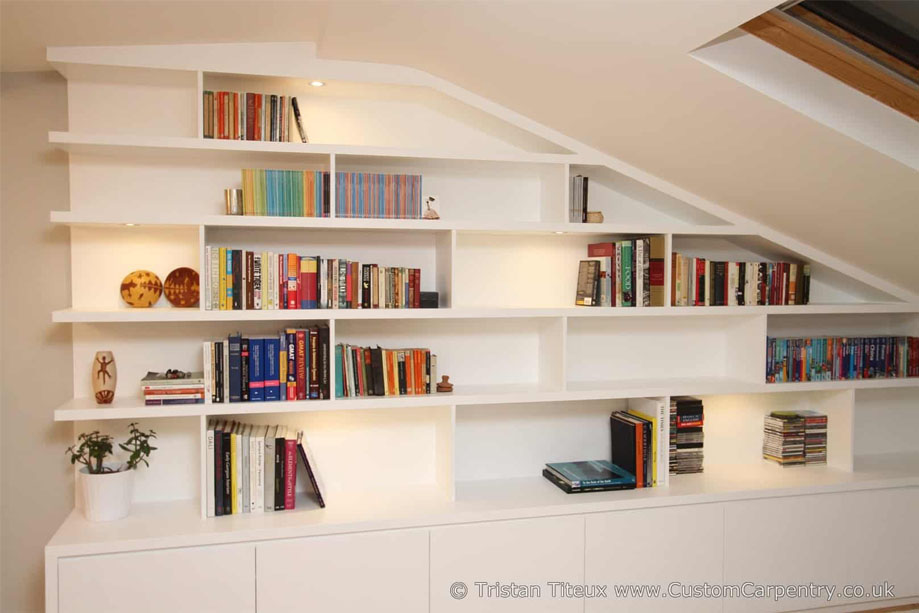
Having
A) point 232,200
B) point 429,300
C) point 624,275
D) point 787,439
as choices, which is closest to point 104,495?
point 232,200

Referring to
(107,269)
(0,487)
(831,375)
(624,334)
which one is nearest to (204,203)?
(107,269)

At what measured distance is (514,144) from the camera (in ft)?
10.2

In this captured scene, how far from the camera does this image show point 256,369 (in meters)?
2.66

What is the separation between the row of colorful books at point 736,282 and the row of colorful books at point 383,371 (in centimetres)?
112

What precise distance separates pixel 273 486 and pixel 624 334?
168 cm

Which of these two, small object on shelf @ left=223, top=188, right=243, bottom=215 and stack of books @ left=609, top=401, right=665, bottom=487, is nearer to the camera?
small object on shelf @ left=223, top=188, right=243, bottom=215

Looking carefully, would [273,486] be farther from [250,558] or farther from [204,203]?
[204,203]

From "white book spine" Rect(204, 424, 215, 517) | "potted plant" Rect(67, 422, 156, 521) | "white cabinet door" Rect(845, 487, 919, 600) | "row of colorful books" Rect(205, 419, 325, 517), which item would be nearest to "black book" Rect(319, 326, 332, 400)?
"row of colorful books" Rect(205, 419, 325, 517)

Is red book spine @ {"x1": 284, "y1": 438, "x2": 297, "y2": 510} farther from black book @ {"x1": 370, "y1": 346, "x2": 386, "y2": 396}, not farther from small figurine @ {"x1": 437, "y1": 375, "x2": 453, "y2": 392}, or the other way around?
small figurine @ {"x1": 437, "y1": 375, "x2": 453, "y2": 392}

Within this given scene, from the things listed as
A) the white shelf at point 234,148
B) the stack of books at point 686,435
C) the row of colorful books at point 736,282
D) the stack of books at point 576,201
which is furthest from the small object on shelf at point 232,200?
the stack of books at point 686,435

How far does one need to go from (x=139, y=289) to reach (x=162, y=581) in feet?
3.49

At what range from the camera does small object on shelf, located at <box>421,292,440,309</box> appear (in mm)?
2850

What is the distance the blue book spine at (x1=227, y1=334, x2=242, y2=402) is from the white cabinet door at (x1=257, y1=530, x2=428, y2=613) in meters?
0.55

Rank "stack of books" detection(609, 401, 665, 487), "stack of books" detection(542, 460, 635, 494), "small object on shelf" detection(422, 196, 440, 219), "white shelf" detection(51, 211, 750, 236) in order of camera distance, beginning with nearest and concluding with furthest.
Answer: "white shelf" detection(51, 211, 750, 236) < "small object on shelf" detection(422, 196, 440, 219) < "stack of books" detection(542, 460, 635, 494) < "stack of books" detection(609, 401, 665, 487)
